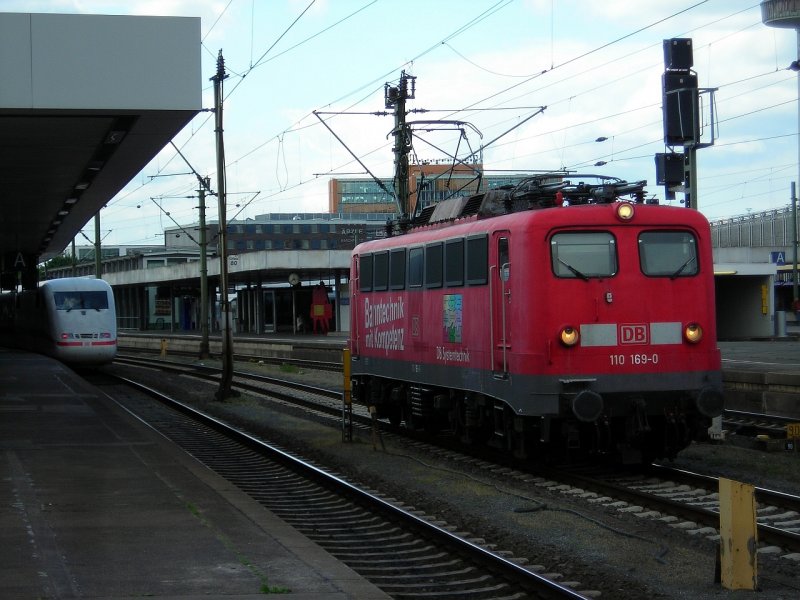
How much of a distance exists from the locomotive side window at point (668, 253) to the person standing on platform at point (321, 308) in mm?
48888

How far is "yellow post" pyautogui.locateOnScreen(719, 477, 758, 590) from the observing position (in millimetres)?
7677

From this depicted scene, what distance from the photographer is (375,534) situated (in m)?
10.4

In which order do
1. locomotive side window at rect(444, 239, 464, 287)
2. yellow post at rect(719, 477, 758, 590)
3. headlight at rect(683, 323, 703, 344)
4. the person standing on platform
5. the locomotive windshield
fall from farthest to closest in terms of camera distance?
the person standing on platform → the locomotive windshield → locomotive side window at rect(444, 239, 464, 287) → headlight at rect(683, 323, 703, 344) → yellow post at rect(719, 477, 758, 590)

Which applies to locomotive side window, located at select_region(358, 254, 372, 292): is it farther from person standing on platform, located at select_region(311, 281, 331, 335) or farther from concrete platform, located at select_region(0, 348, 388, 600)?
person standing on platform, located at select_region(311, 281, 331, 335)

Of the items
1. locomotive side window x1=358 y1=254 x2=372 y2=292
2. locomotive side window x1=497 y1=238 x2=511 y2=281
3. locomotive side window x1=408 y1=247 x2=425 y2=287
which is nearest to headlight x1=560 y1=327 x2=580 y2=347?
locomotive side window x1=497 y1=238 x2=511 y2=281

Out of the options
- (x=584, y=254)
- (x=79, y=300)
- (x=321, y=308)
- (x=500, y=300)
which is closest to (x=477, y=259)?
(x=500, y=300)

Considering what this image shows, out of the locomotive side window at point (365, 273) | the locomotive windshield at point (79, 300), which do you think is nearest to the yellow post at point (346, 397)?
the locomotive side window at point (365, 273)

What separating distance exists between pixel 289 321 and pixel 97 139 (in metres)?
52.6

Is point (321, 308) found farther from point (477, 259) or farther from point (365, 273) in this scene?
point (477, 259)

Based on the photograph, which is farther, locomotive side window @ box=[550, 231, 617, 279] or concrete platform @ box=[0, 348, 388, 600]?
locomotive side window @ box=[550, 231, 617, 279]

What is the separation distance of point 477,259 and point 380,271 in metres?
4.30

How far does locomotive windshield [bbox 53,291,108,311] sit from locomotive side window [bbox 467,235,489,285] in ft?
83.4

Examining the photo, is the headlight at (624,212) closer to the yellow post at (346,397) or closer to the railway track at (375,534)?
the railway track at (375,534)

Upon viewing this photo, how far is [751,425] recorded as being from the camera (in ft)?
54.6
